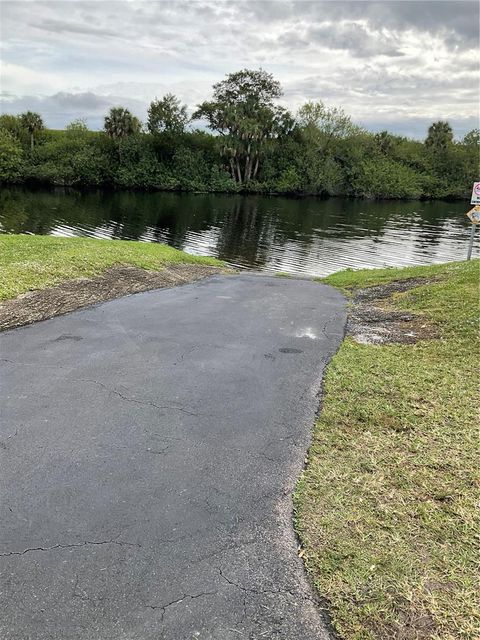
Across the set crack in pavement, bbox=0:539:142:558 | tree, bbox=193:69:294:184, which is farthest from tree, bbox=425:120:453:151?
crack in pavement, bbox=0:539:142:558

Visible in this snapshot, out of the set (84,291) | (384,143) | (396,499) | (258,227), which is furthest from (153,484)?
(384,143)

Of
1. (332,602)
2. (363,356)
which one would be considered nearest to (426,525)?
(332,602)

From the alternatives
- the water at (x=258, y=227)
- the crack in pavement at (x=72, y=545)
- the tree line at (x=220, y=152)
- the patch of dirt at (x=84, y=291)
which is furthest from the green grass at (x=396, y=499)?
the tree line at (x=220, y=152)

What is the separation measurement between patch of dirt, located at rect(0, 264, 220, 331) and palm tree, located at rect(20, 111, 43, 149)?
74387mm

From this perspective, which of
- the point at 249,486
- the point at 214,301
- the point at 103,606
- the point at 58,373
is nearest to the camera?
the point at 103,606

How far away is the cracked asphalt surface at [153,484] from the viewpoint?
3.58 meters

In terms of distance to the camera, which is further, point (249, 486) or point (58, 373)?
point (58, 373)

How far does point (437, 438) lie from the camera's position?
5.94 meters

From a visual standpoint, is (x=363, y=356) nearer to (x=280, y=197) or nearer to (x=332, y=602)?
(x=332, y=602)

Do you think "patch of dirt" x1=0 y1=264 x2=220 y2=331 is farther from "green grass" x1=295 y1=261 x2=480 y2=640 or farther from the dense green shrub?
the dense green shrub

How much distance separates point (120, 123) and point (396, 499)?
84.9 m

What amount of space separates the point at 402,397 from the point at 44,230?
34.1 meters

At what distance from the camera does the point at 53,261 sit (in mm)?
14859

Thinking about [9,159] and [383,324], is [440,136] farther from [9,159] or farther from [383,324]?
[383,324]
